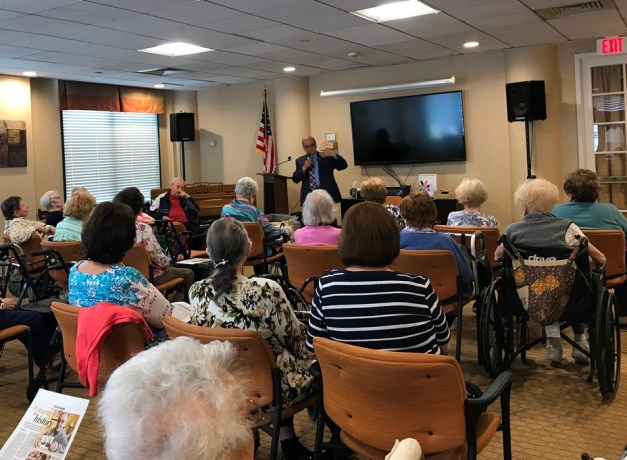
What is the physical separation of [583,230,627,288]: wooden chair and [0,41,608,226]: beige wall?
4.31 m

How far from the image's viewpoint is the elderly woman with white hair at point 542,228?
3496 mm

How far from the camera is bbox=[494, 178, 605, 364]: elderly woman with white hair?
350 cm

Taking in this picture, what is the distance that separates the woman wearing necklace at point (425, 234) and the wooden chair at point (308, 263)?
507 millimetres

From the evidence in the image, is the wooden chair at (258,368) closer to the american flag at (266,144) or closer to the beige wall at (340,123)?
the beige wall at (340,123)

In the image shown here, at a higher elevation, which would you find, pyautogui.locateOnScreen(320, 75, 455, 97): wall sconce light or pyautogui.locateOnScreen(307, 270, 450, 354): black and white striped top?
pyautogui.locateOnScreen(320, 75, 455, 97): wall sconce light

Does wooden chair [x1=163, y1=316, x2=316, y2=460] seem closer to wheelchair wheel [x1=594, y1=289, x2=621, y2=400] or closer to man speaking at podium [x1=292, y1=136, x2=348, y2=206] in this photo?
wheelchair wheel [x1=594, y1=289, x2=621, y2=400]

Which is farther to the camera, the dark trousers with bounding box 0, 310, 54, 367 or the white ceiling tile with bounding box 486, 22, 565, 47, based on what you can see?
the white ceiling tile with bounding box 486, 22, 565, 47

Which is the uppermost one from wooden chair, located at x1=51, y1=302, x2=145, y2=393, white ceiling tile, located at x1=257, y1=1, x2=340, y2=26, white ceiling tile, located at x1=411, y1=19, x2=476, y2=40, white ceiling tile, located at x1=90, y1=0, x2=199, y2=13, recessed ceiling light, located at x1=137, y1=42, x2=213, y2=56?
recessed ceiling light, located at x1=137, y1=42, x2=213, y2=56

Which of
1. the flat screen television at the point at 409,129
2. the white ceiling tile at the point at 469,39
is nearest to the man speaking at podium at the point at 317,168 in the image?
the flat screen television at the point at 409,129

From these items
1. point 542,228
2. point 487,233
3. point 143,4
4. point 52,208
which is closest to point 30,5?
point 143,4

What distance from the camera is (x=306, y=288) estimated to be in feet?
13.7

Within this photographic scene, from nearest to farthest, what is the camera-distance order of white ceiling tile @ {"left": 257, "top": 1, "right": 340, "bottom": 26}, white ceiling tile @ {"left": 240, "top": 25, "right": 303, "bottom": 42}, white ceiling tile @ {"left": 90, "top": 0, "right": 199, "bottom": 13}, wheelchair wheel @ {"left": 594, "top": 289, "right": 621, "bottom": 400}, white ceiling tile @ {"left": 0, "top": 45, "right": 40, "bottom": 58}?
wheelchair wheel @ {"left": 594, "top": 289, "right": 621, "bottom": 400} < white ceiling tile @ {"left": 90, "top": 0, "right": 199, "bottom": 13} < white ceiling tile @ {"left": 257, "top": 1, "right": 340, "bottom": 26} < white ceiling tile @ {"left": 240, "top": 25, "right": 303, "bottom": 42} < white ceiling tile @ {"left": 0, "top": 45, "right": 40, "bottom": 58}

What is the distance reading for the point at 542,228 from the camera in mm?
3547

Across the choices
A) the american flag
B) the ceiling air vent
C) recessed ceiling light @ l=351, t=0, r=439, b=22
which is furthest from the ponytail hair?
the american flag
